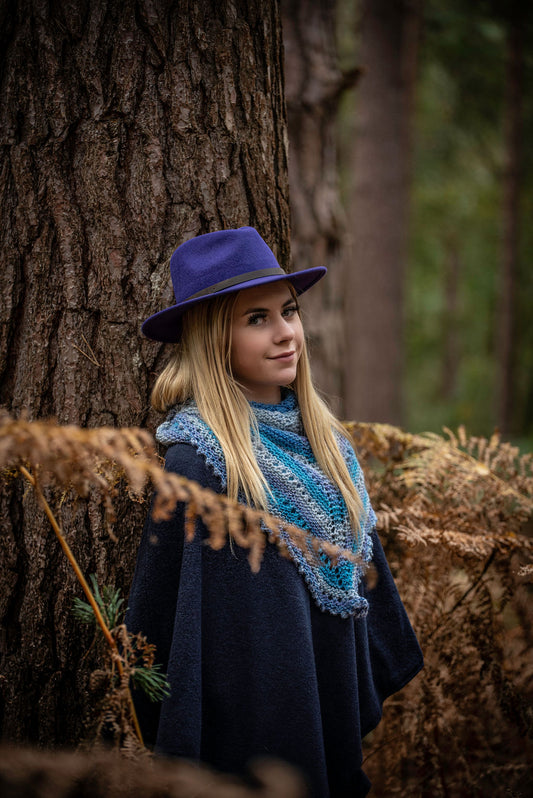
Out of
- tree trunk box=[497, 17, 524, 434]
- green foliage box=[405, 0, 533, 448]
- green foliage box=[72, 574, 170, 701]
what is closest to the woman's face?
green foliage box=[72, 574, 170, 701]

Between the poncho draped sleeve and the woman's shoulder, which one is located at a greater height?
the woman's shoulder

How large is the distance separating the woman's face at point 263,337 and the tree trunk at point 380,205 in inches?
254

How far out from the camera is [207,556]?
6.53 feet

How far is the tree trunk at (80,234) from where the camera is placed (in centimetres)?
224

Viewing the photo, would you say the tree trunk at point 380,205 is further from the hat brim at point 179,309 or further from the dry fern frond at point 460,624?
the hat brim at point 179,309

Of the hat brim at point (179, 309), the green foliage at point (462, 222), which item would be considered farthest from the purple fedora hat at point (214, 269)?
the green foliage at point (462, 222)

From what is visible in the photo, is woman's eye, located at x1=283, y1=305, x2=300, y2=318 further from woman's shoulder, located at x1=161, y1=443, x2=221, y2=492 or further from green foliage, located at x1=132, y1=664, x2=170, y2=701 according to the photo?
green foliage, located at x1=132, y1=664, x2=170, y2=701

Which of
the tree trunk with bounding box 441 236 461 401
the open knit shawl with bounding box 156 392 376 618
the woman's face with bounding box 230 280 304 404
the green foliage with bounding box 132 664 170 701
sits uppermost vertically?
the tree trunk with bounding box 441 236 461 401

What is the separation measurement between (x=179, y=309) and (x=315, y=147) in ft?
12.1

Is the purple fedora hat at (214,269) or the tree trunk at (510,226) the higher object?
the tree trunk at (510,226)

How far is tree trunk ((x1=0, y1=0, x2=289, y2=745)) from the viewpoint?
7.35 ft

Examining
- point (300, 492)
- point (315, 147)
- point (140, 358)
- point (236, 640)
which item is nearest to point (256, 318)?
point (140, 358)

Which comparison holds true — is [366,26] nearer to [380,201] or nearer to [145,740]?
[380,201]

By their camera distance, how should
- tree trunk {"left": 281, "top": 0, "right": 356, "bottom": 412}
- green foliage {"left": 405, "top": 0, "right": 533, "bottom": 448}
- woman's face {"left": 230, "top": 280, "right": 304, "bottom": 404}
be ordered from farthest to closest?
green foliage {"left": 405, "top": 0, "right": 533, "bottom": 448} < tree trunk {"left": 281, "top": 0, "right": 356, "bottom": 412} < woman's face {"left": 230, "top": 280, "right": 304, "bottom": 404}
